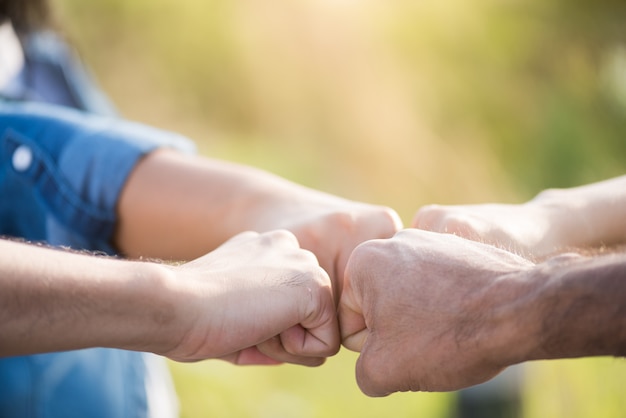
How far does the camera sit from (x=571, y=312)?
1.97 ft

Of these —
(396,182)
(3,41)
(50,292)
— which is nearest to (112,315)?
(50,292)

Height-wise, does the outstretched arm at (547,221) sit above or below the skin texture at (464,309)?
above

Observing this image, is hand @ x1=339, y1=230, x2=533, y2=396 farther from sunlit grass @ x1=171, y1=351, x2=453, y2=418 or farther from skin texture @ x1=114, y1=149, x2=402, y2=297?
sunlit grass @ x1=171, y1=351, x2=453, y2=418

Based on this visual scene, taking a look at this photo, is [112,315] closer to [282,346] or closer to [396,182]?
[282,346]

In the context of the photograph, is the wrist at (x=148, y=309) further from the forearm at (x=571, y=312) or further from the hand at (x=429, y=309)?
the forearm at (x=571, y=312)

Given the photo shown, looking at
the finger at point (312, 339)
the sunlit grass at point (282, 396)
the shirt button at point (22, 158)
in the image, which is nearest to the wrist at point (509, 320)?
the finger at point (312, 339)

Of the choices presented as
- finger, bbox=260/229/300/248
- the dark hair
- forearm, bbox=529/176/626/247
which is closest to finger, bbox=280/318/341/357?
finger, bbox=260/229/300/248

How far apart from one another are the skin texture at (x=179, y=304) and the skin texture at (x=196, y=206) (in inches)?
4.7

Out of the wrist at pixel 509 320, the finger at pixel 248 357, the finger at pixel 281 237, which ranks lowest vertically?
the finger at pixel 248 357

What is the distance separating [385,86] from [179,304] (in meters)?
2.25

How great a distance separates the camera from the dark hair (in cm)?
144

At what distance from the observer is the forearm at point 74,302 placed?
61 cm

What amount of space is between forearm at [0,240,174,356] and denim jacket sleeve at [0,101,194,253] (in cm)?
35

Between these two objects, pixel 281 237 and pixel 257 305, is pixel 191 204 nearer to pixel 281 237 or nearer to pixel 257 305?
pixel 281 237
